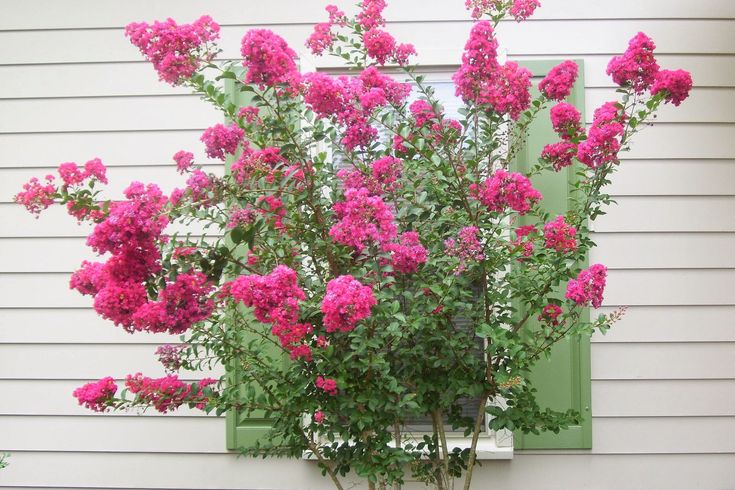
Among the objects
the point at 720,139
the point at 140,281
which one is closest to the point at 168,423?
the point at 140,281

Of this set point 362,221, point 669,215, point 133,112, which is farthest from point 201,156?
point 669,215

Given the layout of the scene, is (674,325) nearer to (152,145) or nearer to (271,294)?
(271,294)

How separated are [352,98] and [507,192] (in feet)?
1.85

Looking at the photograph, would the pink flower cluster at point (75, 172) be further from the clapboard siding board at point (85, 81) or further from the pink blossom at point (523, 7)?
the pink blossom at point (523, 7)

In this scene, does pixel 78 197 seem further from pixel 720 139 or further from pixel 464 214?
pixel 720 139

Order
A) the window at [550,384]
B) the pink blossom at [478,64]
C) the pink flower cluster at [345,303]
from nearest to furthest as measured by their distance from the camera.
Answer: the pink flower cluster at [345,303] < the pink blossom at [478,64] < the window at [550,384]

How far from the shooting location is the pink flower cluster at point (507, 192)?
2.14 m

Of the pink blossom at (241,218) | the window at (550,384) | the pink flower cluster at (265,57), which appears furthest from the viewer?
the window at (550,384)

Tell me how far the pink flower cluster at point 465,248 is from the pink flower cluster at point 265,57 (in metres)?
0.71

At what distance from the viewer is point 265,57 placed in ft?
6.39

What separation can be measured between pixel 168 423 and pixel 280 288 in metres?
1.39

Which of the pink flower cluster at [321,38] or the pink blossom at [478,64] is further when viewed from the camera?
the pink flower cluster at [321,38]

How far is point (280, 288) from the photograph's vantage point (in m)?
1.87

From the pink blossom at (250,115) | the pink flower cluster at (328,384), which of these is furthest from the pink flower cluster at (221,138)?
the pink flower cluster at (328,384)
